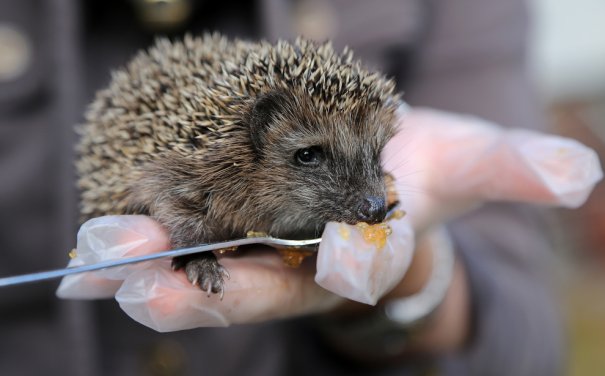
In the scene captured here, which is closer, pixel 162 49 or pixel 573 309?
pixel 162 49

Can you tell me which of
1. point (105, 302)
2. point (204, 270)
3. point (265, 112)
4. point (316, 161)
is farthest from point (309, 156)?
point (105, 302)

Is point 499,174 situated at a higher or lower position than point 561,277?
higher

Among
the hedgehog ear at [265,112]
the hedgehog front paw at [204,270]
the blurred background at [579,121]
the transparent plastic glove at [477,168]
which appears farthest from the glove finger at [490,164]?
the blurred background at [579,121]

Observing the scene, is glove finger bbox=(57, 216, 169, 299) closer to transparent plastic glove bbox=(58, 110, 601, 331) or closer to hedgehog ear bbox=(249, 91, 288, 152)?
transparent plastic glove bbox=(58, 110, 601, 331)

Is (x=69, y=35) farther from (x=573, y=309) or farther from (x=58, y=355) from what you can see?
(x=573, y=309)

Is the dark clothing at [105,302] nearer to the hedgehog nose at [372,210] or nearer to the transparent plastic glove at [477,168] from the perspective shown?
the transparent plastic glove at [477,168]

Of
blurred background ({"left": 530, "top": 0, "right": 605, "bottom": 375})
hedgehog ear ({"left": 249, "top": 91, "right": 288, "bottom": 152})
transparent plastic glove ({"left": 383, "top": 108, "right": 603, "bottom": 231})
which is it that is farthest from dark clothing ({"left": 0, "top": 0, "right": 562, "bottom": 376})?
blurred background ({"left": 530, "top": 0, "right": 605, "bottom": 375})

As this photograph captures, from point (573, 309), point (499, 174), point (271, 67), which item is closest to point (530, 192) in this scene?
point (499, 174)
